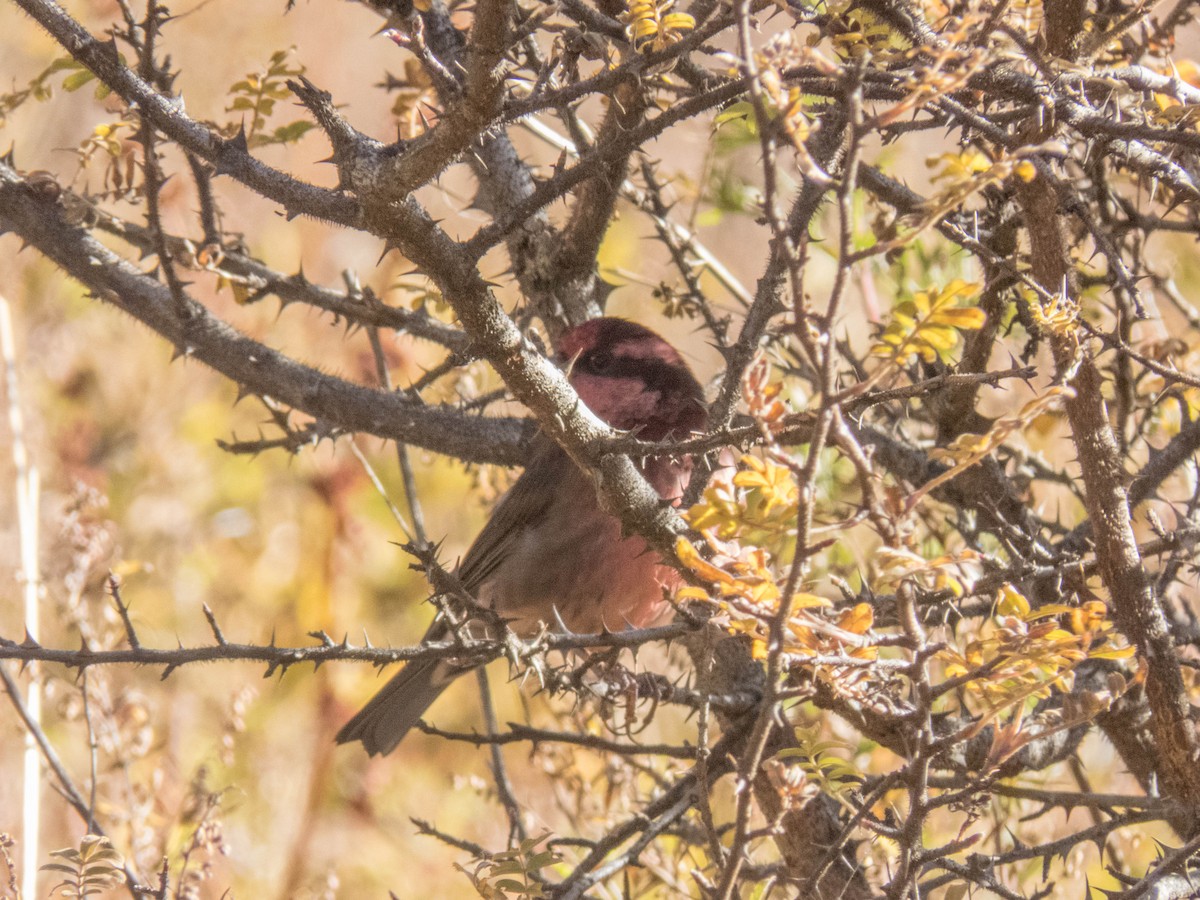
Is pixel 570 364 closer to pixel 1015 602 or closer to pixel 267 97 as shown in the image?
pixel 1015 602

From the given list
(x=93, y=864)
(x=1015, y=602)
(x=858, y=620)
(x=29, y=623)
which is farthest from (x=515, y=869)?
(x=29, y=623)

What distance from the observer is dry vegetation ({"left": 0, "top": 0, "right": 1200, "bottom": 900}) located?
1858mm

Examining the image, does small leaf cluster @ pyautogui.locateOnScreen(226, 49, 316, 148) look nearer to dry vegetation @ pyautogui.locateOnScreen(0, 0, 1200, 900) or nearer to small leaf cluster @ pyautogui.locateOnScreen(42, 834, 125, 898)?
dry vegetation @ pyautogui.locateOnScreen(0, 0, 1200, 900)

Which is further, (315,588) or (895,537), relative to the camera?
(315,588)

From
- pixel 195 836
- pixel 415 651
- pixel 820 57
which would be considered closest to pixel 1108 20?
pixel 820 57

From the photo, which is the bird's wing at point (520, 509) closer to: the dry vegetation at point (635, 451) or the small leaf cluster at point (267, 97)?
the dry vegetation at point (635, 451)

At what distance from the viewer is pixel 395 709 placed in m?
4.55

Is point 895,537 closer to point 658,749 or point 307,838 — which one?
point 658,749

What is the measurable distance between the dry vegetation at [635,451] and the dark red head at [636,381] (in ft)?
0.70

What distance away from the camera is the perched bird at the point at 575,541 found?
4.25 meters

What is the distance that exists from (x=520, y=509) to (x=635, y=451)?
2.14 m

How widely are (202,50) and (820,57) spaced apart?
7071mm

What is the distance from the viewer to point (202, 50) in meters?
7.70

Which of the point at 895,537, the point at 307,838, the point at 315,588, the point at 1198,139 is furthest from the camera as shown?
the point at 315,588
